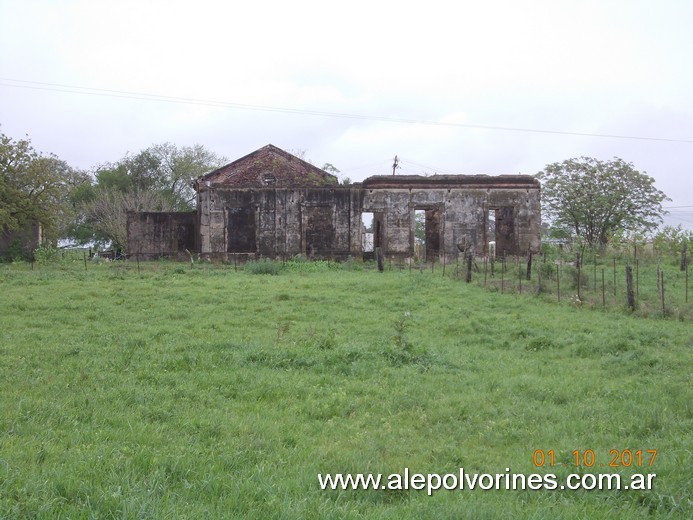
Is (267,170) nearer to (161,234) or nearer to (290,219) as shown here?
(290,219)

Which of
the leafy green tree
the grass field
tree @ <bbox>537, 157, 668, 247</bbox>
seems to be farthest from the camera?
tree @ <bbox>537, 157, 668, 247</bbox>

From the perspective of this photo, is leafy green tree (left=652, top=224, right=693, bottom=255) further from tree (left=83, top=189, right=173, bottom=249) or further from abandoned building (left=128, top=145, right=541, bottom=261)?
tree (left=83, top=189, right=173, bottom=249)

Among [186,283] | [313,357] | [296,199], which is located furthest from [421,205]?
[313,357]

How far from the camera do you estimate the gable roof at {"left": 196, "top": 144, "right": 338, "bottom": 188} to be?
106ft

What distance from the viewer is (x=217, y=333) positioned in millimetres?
11008

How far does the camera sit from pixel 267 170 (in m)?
32.9

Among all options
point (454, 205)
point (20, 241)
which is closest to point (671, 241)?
point (454, 205)
